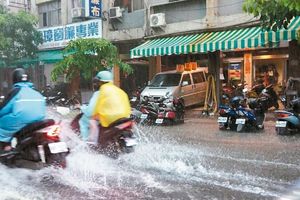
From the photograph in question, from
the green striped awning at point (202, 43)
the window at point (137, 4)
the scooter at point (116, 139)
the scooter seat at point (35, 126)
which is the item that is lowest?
the scooter at point (116, 139)

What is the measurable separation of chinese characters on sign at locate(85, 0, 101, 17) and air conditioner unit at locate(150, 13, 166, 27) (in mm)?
3430

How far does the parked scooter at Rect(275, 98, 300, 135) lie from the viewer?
446 inches

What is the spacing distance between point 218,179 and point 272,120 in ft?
27.5

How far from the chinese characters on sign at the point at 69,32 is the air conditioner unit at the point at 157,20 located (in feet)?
12.1

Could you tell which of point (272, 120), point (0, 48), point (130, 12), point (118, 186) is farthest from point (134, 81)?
point (118, 186)

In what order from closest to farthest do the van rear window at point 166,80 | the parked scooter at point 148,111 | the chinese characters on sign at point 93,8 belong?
the parked scooter at point 148,111 < the van rear window at point 166,80 < the chinese characters on sign at point 93,8

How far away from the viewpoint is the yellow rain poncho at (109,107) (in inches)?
289

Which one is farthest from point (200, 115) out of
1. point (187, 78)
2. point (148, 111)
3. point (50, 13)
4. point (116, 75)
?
point (50, 13)

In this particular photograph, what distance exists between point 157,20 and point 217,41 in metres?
3.93

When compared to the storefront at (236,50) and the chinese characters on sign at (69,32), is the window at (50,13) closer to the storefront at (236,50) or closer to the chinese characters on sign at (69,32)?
the chinese characters on sign at (69,32)

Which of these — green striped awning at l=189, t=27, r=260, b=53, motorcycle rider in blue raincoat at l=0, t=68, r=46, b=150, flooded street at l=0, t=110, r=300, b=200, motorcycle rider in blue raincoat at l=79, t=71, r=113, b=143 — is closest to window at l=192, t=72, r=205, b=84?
green striped awning at l=189, t=27, r=260, b=53

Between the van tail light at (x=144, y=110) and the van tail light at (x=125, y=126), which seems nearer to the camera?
the van tail light at (x=125, y=126)

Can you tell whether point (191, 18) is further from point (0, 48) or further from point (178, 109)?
point (0, 48)

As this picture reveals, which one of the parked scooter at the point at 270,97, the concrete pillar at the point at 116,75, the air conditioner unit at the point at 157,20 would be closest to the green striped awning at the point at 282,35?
the parked scooter at the point at 270,97
